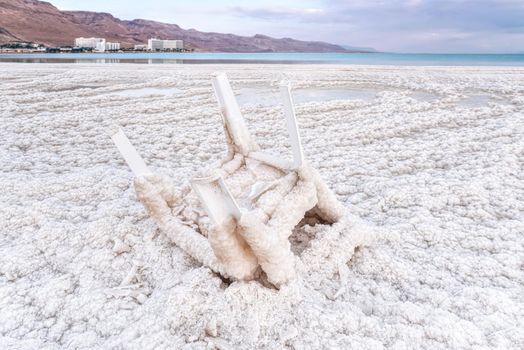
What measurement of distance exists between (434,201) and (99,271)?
9.57 ft

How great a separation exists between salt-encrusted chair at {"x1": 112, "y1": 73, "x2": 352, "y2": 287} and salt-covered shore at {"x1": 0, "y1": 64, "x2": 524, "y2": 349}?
0.14 metres

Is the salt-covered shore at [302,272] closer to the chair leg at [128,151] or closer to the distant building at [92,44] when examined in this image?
the chair leg at [128,151]

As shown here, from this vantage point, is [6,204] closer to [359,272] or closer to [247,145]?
[247,145]

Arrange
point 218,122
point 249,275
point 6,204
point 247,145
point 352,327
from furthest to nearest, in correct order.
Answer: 1. point 218,122
2. point 6,204
3. point 247,145
4. point 249,275
5. point 352,327

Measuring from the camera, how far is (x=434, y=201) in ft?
11.4

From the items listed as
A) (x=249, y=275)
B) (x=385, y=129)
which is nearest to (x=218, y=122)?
(x=385, y=129)

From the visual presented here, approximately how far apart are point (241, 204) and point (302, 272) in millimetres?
555

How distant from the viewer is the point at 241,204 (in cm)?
227

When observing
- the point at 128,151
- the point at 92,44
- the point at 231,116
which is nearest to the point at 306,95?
the point at 231,116

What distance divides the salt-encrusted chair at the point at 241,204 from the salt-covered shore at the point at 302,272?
0.14 metres

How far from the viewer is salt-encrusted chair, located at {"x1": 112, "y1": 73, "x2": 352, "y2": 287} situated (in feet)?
5.82

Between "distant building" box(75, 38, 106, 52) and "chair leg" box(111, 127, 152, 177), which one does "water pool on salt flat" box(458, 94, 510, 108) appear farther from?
"distant building" box(75, 38, 106, 52)

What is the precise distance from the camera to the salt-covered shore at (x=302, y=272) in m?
1.85

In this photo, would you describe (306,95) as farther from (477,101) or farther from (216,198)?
(216,198)
